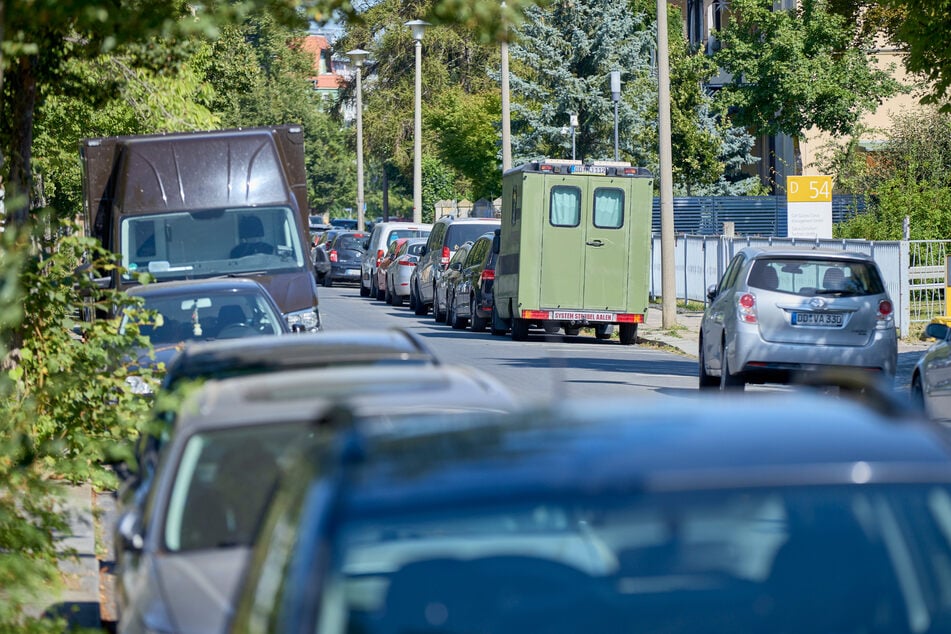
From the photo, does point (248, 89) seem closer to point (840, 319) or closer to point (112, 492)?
point (840, 319)

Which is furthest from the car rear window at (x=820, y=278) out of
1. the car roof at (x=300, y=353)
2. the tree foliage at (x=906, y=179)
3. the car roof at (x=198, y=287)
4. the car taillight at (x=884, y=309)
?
the tree foliage at (x=906, y=179)

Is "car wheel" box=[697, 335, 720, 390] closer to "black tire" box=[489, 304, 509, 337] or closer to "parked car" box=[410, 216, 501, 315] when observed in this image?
"black tire" box=[489, 304, 509, 337]

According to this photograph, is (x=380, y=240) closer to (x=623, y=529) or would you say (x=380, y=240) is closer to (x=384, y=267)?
(x=384, y=267)

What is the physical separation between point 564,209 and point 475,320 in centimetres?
Result: 347

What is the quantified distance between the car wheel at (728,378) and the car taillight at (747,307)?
50 cm

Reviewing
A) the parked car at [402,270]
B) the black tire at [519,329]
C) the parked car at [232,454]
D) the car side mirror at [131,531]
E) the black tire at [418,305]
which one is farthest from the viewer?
the parked car at [402,270]

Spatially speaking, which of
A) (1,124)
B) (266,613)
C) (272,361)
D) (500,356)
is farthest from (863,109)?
(266,613)

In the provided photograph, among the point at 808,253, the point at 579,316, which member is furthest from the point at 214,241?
the point at 579,316

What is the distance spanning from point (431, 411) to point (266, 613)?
211 cm

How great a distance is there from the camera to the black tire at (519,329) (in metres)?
26.7

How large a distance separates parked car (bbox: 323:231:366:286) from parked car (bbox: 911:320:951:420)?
114ft

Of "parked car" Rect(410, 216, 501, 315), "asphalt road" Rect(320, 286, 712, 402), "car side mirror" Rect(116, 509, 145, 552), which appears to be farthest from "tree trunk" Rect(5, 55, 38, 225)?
"parked car" Rect(410, 216, 501, 315)

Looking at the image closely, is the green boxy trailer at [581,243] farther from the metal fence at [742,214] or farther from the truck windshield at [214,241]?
the metal fence at [742,214]

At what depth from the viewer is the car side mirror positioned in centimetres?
548
